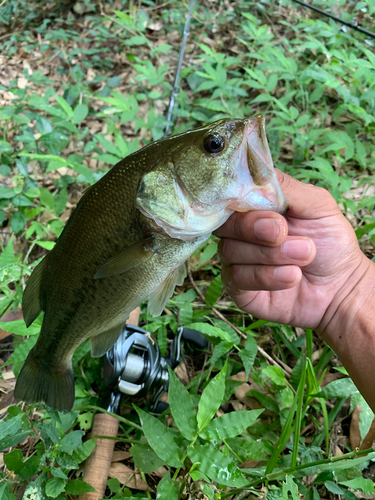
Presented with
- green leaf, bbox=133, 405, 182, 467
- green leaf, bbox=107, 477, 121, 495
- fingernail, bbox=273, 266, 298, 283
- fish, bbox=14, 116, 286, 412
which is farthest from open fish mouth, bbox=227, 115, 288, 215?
green leaf, bbox=107, 477, 121, 495

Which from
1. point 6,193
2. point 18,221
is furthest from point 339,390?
point 6,193

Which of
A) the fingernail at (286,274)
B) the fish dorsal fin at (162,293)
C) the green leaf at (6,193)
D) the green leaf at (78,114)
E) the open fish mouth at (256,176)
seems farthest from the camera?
the green leaf at (78,114)

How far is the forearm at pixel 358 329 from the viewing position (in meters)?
1.64

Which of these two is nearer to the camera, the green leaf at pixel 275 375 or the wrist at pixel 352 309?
the wrist at pixel 352 309

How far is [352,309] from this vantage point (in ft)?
5.81

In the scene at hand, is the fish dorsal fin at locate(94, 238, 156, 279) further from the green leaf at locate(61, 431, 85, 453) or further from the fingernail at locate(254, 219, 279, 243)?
the green leaf at locate(61, 431, 85, 453)

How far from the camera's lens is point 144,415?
155cm

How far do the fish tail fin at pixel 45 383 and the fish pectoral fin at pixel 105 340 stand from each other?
0.19 meters

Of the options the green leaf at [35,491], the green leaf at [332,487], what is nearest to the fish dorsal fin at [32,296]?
the green leaf at [35,491]

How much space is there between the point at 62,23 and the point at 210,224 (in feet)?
20.6

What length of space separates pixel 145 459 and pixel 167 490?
37cm

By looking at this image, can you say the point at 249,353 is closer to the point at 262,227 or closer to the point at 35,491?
the point at 262,227

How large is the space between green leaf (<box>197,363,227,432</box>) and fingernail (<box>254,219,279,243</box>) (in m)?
0.59

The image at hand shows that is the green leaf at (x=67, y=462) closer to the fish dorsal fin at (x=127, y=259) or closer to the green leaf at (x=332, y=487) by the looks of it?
the fish dorsal fin at (x=127, y=259)
